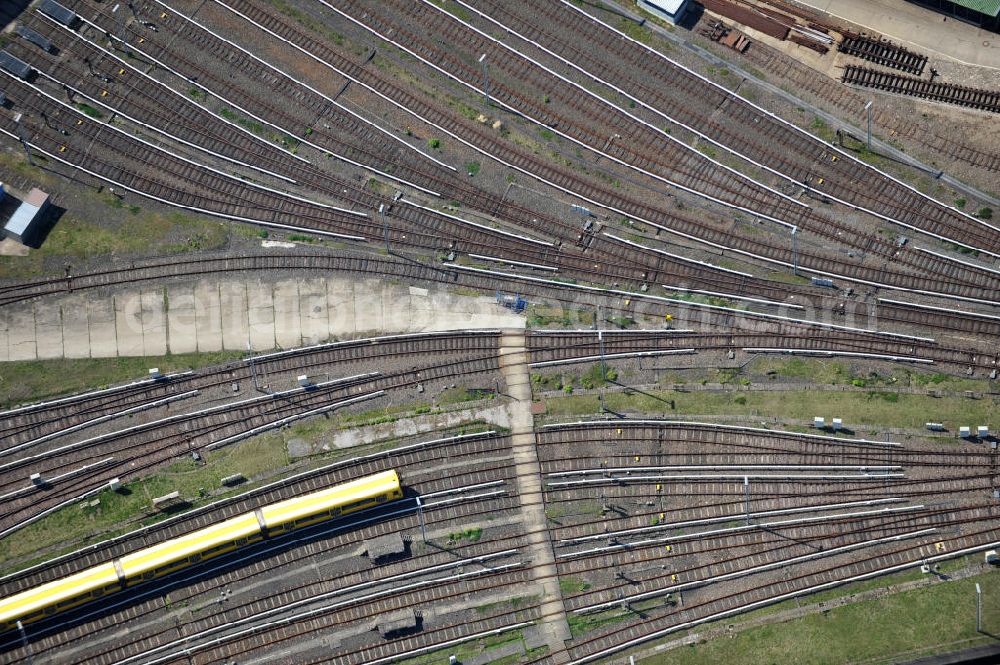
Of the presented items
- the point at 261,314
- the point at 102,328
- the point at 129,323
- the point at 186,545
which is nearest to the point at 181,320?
the point at 129,323

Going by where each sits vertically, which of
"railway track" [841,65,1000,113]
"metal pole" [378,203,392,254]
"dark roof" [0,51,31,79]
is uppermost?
"dark roof" [0,51,31,79]

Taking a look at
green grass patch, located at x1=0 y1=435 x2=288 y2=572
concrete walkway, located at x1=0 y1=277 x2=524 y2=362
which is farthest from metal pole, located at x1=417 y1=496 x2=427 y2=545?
concrete walkway, located at x1=0 y1=277 x2=524 y2=362

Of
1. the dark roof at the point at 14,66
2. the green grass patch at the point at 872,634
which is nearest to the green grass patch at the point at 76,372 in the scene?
the dark roof at the point at 14,66

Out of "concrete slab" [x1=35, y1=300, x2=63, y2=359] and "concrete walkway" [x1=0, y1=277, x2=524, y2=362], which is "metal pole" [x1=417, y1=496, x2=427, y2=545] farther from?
"concrete slab" [x1=35, y1=300, x2=63, y2=359]

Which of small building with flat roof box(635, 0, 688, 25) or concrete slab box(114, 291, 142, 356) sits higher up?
small building with flat roof box(635, 0, 688, 25)

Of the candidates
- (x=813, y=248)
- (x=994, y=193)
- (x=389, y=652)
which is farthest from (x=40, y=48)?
(x=994, y=193)
